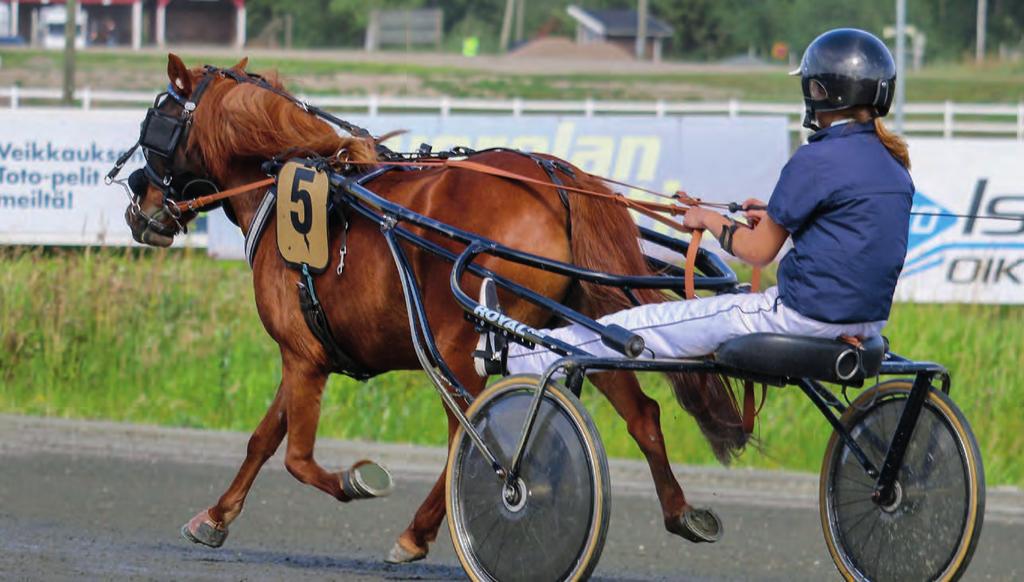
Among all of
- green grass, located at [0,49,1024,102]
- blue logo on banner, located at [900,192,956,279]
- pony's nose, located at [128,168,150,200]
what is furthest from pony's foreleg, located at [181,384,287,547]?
green grass, located at [0,49,1024,102]

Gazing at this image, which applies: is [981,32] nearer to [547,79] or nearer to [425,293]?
[547,79]

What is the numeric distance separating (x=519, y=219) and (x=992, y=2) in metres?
58.2

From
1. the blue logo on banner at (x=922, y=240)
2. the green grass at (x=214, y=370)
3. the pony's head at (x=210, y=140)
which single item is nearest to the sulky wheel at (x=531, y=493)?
the pony's head at (x=210, y=140)

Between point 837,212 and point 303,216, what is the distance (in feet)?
6.81

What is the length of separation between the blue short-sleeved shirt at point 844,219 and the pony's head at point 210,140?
1931 millimetres

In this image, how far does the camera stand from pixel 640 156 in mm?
13250

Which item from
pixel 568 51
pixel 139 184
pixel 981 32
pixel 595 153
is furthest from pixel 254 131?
pixel 568 51

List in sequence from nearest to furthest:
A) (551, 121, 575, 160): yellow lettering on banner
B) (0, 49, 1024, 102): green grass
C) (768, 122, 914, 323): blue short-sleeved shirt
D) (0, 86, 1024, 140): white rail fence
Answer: (768, 122, 914, 323): blue short-sleeved shirt, (551, 121, 575, 160): yellow lettering on banner, (0, 86, 1024, 140): white rail fence, (0, 49, 1024, 102): green grass

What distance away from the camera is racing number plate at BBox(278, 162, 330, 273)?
554cm

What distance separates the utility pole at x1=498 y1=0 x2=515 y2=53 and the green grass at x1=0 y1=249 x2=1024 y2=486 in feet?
182

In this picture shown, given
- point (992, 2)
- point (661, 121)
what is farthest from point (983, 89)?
point (661, 121)

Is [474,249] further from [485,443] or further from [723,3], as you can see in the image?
[723,3]

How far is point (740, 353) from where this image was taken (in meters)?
4.52

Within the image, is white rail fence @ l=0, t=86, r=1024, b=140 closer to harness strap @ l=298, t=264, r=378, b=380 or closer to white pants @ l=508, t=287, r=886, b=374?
harness strap @ l=298, t=264, r=378, b=380
